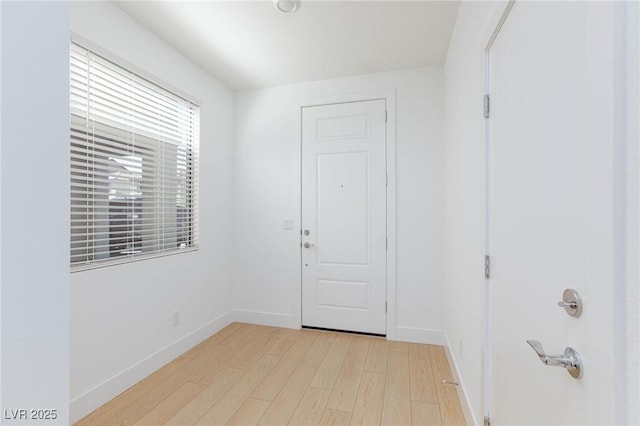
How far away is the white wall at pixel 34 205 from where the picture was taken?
0.50 meters

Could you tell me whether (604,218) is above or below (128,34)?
below

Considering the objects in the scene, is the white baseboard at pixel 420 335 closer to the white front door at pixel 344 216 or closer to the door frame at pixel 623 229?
the white front door at pixel 344 216

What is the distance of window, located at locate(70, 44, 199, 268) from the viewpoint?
1788mm

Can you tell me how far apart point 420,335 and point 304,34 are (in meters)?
2.81

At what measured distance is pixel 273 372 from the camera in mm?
2229

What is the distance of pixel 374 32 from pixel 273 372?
8.99ft

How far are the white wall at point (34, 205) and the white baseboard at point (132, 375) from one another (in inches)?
62.2

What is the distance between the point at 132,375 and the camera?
2066mm

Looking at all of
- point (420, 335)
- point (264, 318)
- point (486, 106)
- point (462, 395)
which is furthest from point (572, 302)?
point (264, 318)

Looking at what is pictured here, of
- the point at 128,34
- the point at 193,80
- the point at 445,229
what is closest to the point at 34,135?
the point at 128,34

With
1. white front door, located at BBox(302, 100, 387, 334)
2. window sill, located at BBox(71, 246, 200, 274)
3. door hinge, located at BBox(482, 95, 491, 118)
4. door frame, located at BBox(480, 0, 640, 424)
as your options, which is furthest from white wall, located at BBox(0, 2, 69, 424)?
white front door, located at BBox(302, 100, 387, 334)

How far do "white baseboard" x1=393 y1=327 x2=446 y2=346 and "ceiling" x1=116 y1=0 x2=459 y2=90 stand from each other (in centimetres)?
250

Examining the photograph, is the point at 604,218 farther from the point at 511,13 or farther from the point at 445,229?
the point at 445,229

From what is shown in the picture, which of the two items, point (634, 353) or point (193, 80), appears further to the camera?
point (193, 80)
